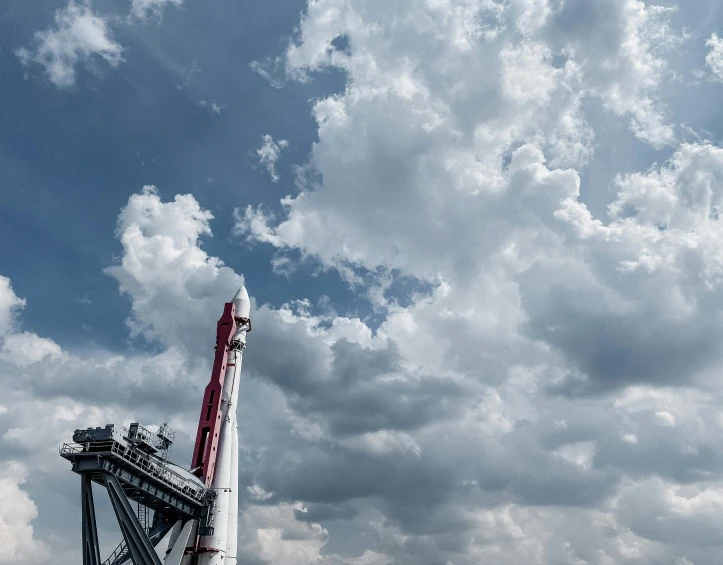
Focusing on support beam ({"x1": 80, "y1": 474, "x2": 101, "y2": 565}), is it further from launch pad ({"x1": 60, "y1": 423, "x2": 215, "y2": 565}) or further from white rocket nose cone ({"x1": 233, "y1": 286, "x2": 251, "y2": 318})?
white rocket nose cone ({"x1": 233, "y1": 286, "x2": 251, "y2": 318})

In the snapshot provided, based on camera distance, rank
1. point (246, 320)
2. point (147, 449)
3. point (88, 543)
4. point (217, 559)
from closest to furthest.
Result: point (88, 543) < point (147, 449) < point (217, 559) < point (246, 320)

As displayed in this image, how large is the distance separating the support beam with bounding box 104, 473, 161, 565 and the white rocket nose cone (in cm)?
3546

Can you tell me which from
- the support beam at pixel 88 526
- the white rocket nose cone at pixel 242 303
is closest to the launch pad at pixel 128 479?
the support beam at pixel 88 526

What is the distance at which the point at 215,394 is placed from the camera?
85812mm

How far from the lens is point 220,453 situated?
3250 inches

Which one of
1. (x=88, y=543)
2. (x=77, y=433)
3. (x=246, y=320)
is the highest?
(x=246, y=320)

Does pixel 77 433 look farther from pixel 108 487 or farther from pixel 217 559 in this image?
pixel 217 559

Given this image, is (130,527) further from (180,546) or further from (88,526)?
(180,546)

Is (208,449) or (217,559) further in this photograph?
(208,449)

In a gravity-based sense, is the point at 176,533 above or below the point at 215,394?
below

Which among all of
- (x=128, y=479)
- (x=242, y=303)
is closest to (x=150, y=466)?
(x=128, y=479)

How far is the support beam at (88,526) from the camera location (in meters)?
61.2

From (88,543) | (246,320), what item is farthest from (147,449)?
(246,320)

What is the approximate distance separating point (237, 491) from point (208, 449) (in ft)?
22.7
